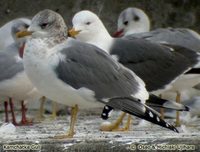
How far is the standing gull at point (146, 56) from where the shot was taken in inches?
230

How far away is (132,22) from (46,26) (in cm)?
294

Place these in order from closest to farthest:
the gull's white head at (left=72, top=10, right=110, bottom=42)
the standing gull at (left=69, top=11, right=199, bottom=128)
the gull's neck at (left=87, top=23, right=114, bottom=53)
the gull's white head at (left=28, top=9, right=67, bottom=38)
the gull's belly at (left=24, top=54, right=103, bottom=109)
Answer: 1. the gull's belly at (left=24, top=54, right=103, bottom=109)
2. the gull's white head at (left=28, top=9, right=67, bottom=38)
3. the standing gull at (left=69, top=11, right=199, bottom=128)
4. the gull's neck at (left=87, top=23, right=114, bottom=53)
5. the gull's white head at (left=72, top=10, right=110, bottom=42)

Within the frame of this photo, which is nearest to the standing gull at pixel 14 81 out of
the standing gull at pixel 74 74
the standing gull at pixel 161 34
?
the standing gull at pixel 161 34

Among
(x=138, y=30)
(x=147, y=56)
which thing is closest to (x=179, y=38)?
(x=147, y=56)

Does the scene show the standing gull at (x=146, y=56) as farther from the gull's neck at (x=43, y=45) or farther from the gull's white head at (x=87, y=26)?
the gull's neck at (x=43, y=45)

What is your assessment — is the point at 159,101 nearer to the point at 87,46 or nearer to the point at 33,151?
the point at 87,46

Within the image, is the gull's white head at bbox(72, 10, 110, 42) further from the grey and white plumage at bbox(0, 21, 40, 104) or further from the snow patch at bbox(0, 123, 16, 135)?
the snow patch at bbox(0, 123, 16, 135)

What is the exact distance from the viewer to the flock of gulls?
468cm

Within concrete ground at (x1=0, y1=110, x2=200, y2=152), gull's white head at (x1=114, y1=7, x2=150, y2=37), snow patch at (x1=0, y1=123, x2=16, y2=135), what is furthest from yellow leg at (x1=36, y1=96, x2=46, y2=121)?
concrete ground at (x1=0, y1=110, x2=200, y2=152)

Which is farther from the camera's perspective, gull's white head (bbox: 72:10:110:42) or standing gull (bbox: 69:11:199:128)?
gull's white head (bbox: 72:10:110:42)

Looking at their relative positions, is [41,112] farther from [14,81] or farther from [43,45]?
[43,45]

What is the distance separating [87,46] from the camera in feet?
16.0

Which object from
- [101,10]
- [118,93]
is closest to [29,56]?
[118,93]

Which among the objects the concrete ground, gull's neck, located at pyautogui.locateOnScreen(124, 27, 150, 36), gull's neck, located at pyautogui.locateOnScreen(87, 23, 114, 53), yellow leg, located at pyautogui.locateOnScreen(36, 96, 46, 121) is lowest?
the concrete ground
